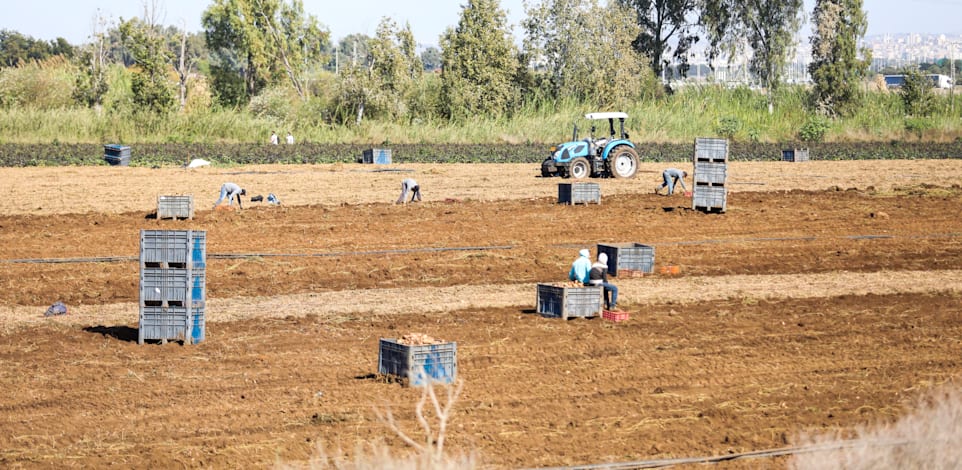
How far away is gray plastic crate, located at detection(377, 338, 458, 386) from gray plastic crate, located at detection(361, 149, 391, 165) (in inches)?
1178

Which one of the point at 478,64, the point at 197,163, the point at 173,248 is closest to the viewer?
the point at 173,248

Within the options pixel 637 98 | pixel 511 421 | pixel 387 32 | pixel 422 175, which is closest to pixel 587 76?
pixel 637 98

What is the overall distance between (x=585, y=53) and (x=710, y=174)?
3798 cm

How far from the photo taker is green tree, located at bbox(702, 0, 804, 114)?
71.4 m

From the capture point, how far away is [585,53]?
63500 millimetres

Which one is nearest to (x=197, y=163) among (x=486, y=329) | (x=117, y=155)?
(x=117, y=155)

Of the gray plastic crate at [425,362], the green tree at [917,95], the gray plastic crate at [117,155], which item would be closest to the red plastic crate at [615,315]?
the gray plastic crate at [425,362]

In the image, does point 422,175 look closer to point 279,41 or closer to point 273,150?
point 273,150

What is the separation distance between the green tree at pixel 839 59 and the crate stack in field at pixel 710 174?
4182cm

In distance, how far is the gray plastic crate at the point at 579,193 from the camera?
28.2 meters

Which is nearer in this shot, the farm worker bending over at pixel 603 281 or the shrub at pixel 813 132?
the farm worker bending over at pixel 603 281

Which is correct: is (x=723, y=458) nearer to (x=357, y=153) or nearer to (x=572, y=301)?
(x=572, y=301)

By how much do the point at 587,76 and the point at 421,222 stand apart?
3958 centimetres

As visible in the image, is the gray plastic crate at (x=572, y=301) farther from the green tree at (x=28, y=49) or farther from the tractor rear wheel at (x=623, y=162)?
the green tree at (x=28, y=49)
